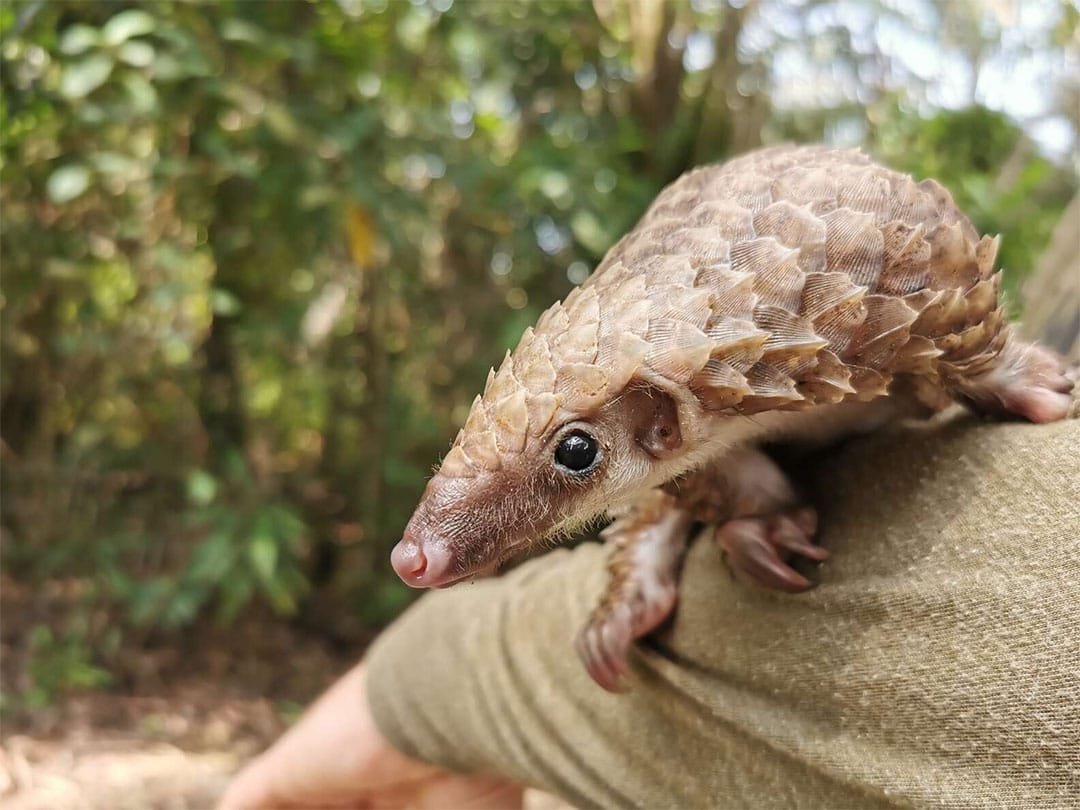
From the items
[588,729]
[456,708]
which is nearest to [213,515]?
[456,708]

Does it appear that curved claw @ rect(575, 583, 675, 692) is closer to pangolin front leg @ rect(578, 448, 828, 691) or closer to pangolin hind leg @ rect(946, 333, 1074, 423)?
pangolin front leg @ rect(578, 448, 828, 691)

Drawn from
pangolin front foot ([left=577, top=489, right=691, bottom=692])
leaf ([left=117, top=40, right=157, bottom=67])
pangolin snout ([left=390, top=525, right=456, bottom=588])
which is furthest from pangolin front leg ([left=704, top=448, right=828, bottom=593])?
leaf ([left=117, top=40, right=157, bottom=67])

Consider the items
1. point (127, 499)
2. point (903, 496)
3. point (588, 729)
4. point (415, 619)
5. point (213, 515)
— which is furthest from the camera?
point (127, 499)

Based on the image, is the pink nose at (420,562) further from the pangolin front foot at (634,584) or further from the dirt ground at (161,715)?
the dirt ground at (161,715)

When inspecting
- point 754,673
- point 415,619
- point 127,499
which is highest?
point 754,673

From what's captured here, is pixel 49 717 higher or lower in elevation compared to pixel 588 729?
lower

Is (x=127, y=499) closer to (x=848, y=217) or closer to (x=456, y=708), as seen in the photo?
(x=456, y=708)

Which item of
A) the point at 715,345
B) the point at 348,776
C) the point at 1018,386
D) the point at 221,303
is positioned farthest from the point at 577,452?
the point at 221,303
